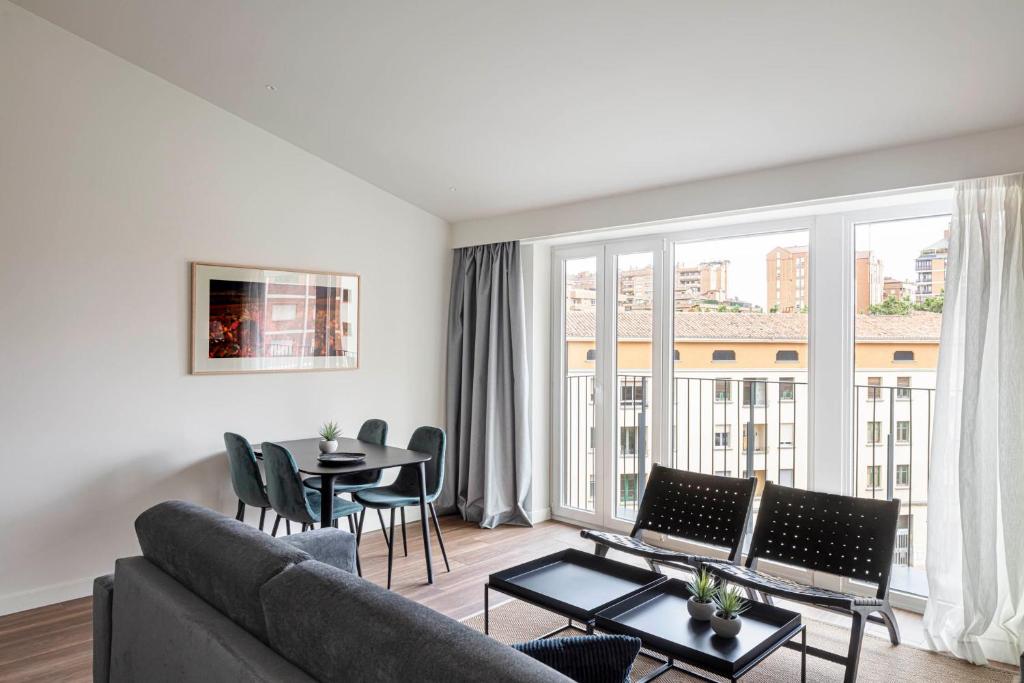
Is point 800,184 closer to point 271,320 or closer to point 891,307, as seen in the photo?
point 891,307

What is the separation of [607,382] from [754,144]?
203 cm

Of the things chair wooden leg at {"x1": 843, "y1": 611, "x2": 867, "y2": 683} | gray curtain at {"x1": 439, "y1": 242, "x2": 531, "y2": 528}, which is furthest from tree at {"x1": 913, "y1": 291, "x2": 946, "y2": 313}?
gray curtain at {"x1": 439, "y1": 242, "x2": 531, "y2": 528}

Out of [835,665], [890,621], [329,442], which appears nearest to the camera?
[890,621]

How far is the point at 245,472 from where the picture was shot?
3654mm

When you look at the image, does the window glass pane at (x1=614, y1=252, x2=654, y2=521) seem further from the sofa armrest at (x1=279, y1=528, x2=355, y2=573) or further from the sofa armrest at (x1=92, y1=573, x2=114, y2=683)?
the sofa armrest at (x1=92, y1=573, x2=114, y2=683)

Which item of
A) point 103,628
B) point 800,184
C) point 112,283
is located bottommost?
point 103,628

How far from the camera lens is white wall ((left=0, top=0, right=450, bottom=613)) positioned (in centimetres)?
341

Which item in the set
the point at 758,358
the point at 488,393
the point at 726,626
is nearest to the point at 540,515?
the point at 488,393

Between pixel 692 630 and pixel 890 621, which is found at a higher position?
pixel 692 630

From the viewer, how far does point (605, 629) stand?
238cm

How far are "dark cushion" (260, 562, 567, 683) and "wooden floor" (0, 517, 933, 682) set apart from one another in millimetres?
1947

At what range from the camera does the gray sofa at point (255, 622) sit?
122 centimetres

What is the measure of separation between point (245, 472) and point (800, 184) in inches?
132

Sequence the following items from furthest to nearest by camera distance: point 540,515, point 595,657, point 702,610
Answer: point 540,515 < point 702,610 < point 595,657
